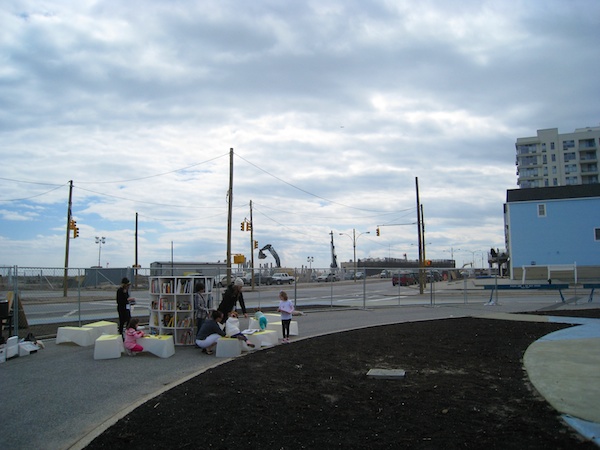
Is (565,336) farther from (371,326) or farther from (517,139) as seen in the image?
(517,139)

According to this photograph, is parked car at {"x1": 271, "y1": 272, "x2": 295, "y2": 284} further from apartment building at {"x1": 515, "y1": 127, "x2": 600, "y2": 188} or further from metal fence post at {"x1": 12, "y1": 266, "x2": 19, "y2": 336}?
apartment building at {"x1": 515, "y1": 127, "x2": 600, "y2": 188}

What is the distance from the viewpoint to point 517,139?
353 ft

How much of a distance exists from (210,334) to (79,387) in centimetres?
387

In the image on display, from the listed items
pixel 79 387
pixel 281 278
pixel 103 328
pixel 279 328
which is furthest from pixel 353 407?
pixel 281 278

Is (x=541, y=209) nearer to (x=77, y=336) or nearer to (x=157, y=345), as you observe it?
(x=157, y=345)

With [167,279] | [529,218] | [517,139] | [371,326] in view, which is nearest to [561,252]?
[529,218]

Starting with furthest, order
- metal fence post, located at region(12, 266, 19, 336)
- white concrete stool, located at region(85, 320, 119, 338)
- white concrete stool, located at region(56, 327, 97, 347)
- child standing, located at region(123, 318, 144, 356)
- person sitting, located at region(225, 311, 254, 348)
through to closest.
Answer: white concrete stool, located at region(85, 320, 119, 338) < white concrete stool, located at region(56, 327, 97, 347) < metal fence post, located at region(12, 266, 19, 336) < person sitting, located at region(225, 311, 254, 348) < child standing, located at region(123, 318, 144, 356)

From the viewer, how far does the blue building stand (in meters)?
52.1

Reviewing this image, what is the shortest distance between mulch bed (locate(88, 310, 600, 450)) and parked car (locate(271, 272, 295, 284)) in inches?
2106

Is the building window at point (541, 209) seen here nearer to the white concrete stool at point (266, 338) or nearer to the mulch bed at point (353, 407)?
the mulch bed at point (353, 407)

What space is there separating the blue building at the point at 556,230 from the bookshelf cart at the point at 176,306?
46353 mm

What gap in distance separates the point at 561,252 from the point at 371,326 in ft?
144

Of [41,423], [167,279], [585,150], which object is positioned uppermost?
[585,150]

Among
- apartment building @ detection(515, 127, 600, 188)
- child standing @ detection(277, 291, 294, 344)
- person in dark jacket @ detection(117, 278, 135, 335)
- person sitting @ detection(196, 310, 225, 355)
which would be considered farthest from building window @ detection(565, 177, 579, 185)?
person in dark jacket @ detection(117, 278, 135, 335)
